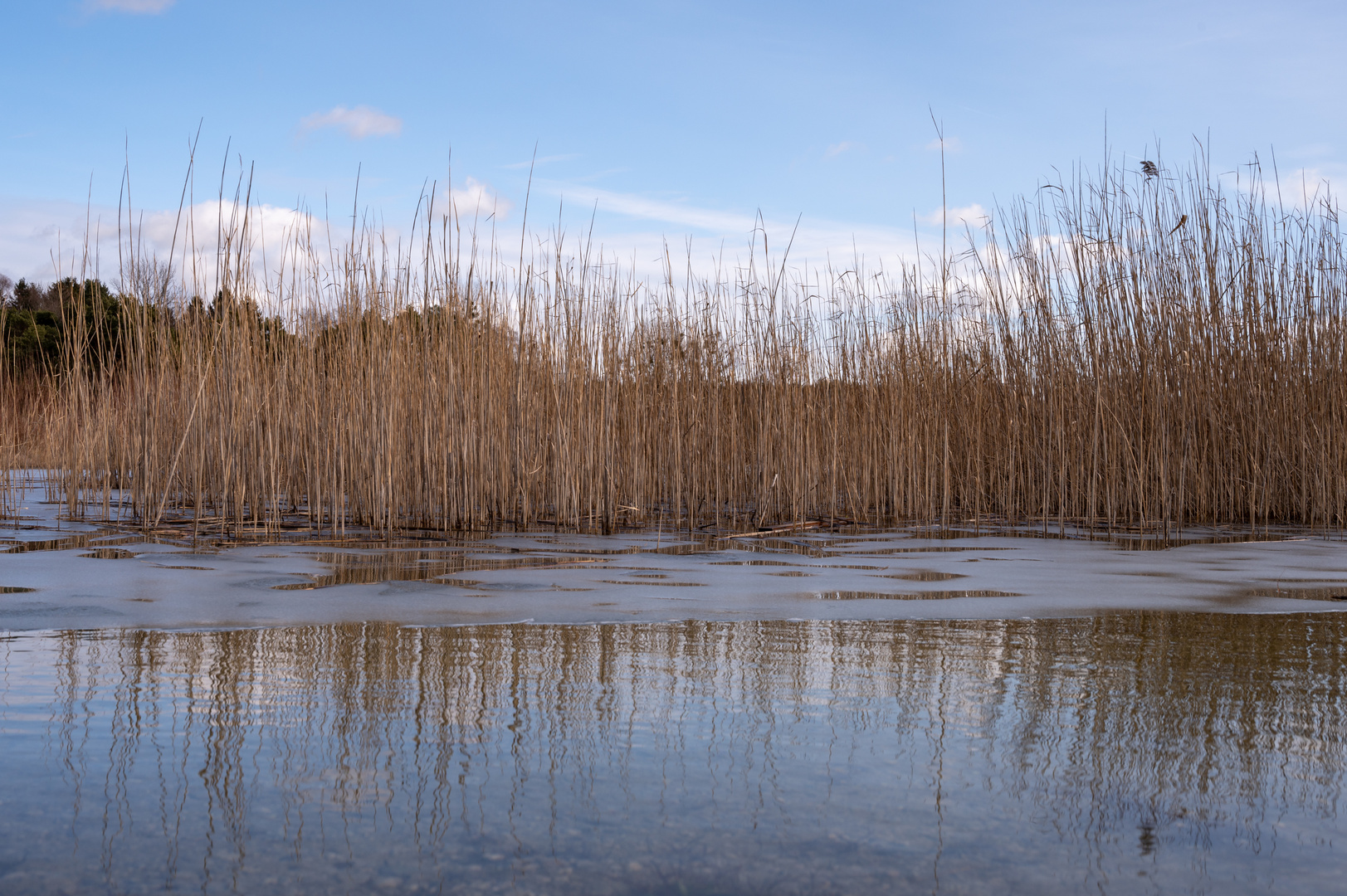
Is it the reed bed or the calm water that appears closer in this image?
the calm water

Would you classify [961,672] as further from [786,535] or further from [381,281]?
[381,281]

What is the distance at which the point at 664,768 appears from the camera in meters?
0.94

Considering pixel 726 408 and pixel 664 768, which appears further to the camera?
pixel 726 408

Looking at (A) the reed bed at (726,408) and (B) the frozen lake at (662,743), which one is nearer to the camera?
(B) the frozen lake at (662,743)

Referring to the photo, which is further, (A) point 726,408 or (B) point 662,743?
(A) point 726,408

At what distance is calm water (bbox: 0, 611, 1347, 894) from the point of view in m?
0.72

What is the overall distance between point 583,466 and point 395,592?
200cm

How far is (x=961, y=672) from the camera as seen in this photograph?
53.6 inches

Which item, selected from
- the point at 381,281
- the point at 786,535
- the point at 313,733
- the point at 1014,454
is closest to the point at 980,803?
the point at 313,733

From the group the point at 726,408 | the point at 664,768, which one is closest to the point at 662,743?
the point at 664,768

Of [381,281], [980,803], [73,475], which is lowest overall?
[980,803]

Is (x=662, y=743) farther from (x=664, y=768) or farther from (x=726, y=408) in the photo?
(x=726, y=408)

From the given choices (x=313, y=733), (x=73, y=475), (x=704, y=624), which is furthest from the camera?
(x=73, y=475)

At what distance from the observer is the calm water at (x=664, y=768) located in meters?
0.72
